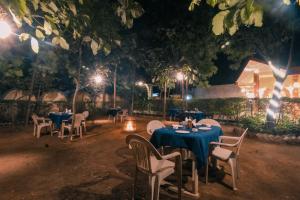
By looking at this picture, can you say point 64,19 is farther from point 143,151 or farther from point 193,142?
point 193,142

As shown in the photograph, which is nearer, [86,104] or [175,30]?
[175,30]

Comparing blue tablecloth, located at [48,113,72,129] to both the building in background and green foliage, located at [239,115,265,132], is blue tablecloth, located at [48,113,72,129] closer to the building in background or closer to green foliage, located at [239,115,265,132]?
green foliage, located at [239,115,265,132]

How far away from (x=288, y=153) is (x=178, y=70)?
897 cm

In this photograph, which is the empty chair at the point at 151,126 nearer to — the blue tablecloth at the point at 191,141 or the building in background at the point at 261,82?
the blue tablecloth at the point at 191,141

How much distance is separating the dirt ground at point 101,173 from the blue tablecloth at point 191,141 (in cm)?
71

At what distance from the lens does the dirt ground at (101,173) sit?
3986 millimetres

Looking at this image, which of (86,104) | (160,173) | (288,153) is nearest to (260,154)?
(288,153)

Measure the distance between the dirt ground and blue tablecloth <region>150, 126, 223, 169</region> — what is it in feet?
2.34

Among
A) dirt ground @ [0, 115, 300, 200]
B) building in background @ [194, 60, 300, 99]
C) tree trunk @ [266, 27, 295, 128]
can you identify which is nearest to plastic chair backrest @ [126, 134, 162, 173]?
dirt ground @ [0, 115, 300, 200]

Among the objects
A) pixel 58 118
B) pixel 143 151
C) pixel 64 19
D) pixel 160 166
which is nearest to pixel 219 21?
pixel 64 19

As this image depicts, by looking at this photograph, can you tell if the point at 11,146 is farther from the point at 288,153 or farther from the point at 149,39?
the point at 149,39

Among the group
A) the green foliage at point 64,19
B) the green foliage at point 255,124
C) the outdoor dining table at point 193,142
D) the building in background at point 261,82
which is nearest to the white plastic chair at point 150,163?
the outdoor dining table at point 193,142

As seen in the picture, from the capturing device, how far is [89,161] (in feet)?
19.6

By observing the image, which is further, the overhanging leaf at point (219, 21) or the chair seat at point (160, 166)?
the chair seat at point (160, 166)
